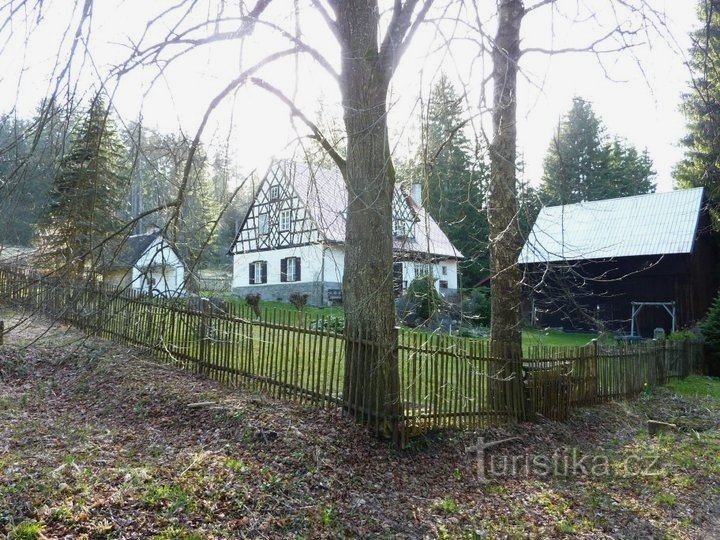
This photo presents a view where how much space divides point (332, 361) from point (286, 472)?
2.07m

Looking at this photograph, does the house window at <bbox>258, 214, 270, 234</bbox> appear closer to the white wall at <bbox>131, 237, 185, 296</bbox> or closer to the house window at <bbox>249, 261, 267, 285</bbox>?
the white wall at <bbox>131, 237, 185, 296</bbox>

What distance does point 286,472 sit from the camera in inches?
221

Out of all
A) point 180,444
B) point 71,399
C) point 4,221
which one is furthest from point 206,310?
point 4,221

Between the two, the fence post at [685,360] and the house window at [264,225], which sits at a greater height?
the house window at [264,225]

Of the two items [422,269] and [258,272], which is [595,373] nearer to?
[422,269]

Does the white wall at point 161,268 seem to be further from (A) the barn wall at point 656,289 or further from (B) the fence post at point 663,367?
(A) the barn wall at point 656,289

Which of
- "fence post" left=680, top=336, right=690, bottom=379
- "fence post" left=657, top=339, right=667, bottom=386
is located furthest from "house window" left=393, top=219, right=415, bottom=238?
"fence post" left=680, top=336, right=690, bottom=379

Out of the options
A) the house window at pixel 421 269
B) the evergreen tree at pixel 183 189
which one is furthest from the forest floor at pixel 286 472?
the house window at pixel 421 269

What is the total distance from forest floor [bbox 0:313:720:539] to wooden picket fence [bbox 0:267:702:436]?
35cm

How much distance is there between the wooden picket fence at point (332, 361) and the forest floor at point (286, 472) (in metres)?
0.35

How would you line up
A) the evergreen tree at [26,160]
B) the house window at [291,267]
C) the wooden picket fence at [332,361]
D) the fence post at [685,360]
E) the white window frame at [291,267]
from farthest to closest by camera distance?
the white window frame at [291,267] → the house window at [291,267] → the fence post at [685,360] → the wooden picket fence at [332,361] → the evergreen tree at [26,160]

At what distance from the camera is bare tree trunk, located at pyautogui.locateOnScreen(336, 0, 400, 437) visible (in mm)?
6785

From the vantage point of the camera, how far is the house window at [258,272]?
111 ft

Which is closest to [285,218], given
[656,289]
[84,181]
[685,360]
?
[685,360]
